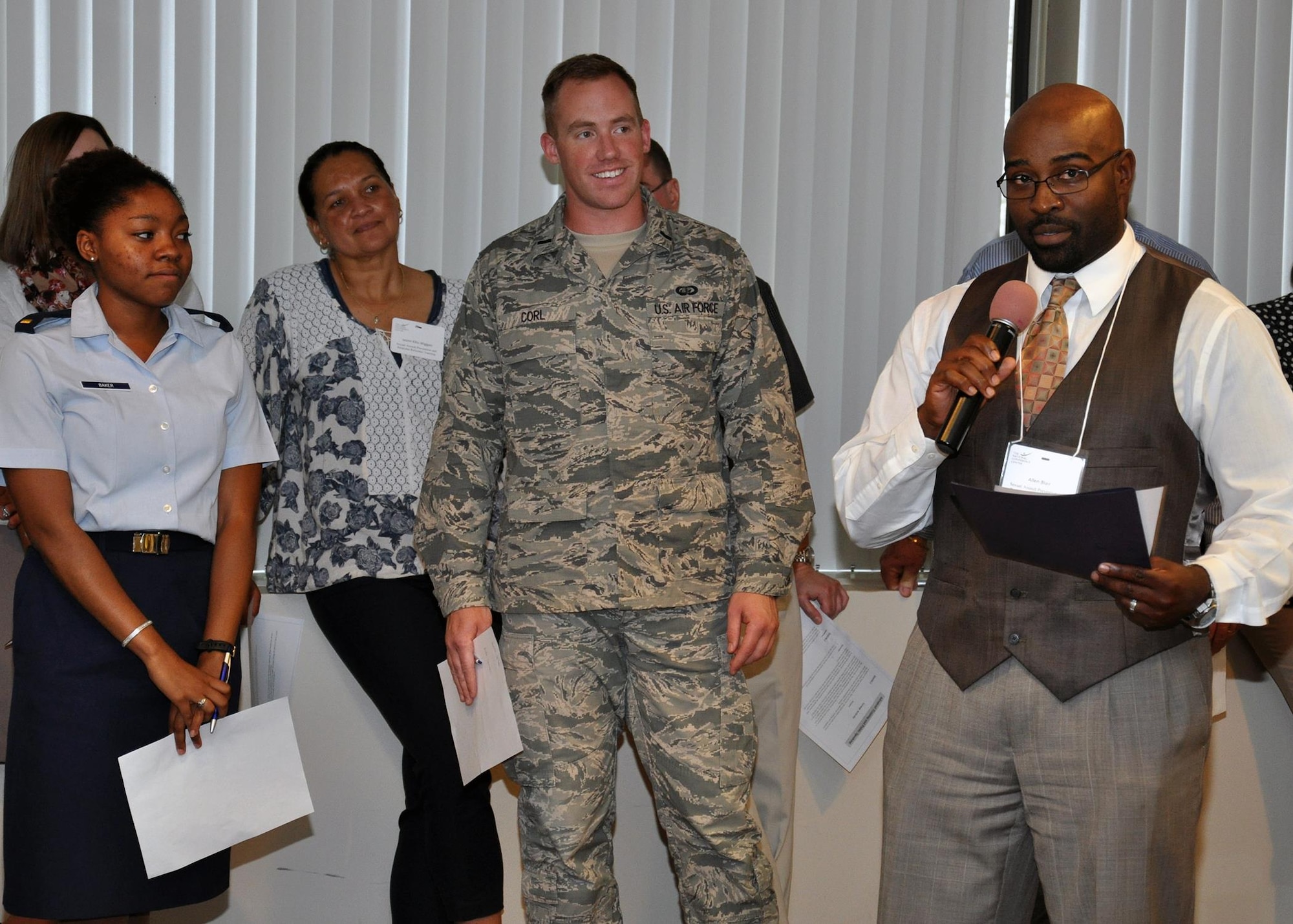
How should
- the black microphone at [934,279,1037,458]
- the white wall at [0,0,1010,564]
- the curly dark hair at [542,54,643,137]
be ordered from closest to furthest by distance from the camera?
the black microphone at [934,279,1037,458], the curly dark hair at [542,54,643,137], the white wall at [0,0,1010,564]

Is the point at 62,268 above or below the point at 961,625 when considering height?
above

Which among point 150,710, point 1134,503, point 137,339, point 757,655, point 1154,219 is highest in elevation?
point 1154,219

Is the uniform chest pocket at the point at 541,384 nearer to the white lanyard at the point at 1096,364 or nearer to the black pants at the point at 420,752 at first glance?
the black pants at the point at 420,752

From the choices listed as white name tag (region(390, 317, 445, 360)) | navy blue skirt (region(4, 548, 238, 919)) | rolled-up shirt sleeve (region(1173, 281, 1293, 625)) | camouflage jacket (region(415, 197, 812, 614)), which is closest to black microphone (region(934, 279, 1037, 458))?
rolled-up shirt sleeve (region(1173, 281, 1293, 625))

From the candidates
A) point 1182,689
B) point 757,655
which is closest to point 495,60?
point 757,655

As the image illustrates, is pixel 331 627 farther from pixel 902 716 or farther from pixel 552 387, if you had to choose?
pixel 902 716

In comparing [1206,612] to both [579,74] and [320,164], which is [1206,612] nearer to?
[579,74]

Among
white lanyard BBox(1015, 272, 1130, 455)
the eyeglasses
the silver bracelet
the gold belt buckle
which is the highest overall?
the eyeglasses

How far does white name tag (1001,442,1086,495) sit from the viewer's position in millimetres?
1817

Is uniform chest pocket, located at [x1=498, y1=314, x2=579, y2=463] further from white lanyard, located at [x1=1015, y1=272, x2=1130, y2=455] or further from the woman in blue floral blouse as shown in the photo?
white lanyard, located at [x1=1015, y1=272, x2=1130, y2=455]

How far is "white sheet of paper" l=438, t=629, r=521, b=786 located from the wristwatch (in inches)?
47.5

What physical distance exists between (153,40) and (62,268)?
0.82m

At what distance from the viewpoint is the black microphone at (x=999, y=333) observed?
70.4 inches

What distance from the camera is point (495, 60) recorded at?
3.38 metres
